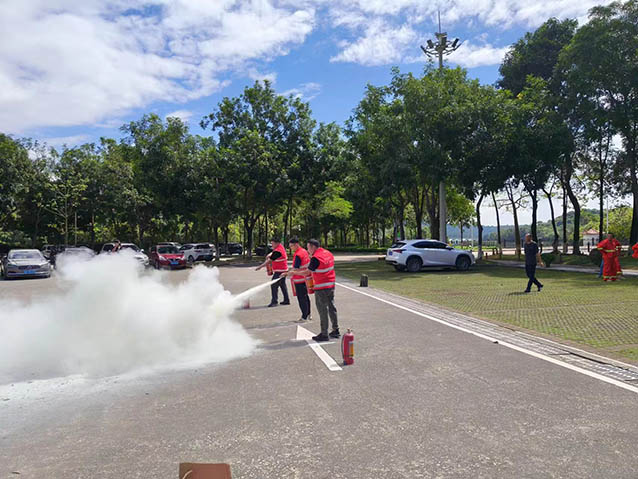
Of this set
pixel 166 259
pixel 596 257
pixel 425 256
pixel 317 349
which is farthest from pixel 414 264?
pixel 317 349

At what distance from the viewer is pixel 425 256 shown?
83.8 feet

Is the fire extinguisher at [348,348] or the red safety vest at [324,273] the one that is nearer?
the fire extinguisher at [348,348]

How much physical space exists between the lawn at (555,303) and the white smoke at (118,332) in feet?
18.6

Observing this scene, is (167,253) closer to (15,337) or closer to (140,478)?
(15,337)

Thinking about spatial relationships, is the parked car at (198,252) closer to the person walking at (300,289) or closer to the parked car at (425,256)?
the parked car at (425,256)

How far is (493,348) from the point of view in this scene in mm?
8008

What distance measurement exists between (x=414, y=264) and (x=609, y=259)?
29.9 feet

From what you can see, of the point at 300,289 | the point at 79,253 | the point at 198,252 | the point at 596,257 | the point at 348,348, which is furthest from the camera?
the point at 198,252

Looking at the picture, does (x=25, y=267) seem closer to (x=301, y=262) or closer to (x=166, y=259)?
(x=166, y=259)

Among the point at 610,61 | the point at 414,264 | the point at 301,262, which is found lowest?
the point at 414,264

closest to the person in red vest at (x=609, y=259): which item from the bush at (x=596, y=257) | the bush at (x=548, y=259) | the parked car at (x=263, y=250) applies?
the bush at (x=596, y=257)

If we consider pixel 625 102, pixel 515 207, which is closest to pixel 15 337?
pixel 625 102

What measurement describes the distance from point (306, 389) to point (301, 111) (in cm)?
3604

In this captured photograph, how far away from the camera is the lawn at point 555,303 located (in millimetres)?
8797
